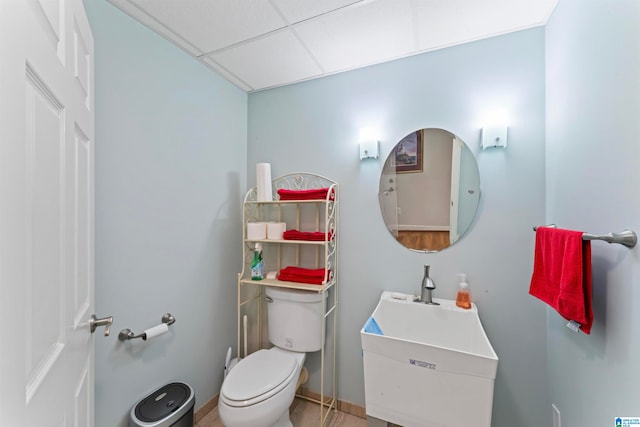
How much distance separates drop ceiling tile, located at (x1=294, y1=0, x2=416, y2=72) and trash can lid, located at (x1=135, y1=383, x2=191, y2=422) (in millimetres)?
2036

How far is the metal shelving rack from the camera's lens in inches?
65.7

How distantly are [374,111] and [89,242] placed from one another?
5.23 feet

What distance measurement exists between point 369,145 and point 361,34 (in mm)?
598

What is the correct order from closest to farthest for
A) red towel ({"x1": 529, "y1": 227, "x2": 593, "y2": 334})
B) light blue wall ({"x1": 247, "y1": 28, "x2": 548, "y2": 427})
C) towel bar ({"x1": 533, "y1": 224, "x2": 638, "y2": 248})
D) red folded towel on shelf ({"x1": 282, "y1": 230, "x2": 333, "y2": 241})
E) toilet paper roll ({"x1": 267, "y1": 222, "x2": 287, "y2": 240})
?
towel bar ({"x1": 533, "y1": 224, "x2": 638, "y2": 248})
red towel ({"x1": 529, "y1": 227, "x2": 593, "y2": 334})
light blue wall ({"x1": 247, "y1": 28, "x2": 548, "y2": 427})
red folded towel on shelf ({"x1": 282, "y1": 230, "x2": 333, "y2": 241})
toilet paper roll ({"x1": 267, "y1": 222, "x2": 287, "y2": 240})

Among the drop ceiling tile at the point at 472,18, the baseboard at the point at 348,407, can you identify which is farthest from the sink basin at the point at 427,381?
the drop ceiling tile at the point at 472,18

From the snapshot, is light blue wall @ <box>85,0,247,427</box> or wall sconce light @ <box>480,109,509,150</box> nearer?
light blue wall @ <box>85,0,247,427</box>

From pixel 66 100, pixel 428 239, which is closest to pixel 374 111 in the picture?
pixel 428 239

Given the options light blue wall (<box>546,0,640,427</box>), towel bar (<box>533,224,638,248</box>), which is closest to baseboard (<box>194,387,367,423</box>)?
light blue wall (<box>546,0,640,427</box>)

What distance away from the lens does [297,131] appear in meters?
1.90

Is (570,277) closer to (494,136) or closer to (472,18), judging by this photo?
(494,136)

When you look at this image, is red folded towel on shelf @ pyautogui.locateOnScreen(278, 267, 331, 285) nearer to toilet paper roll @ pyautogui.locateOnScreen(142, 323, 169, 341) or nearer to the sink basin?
the sink basin

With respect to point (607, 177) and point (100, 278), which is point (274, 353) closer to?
point (100, 278)

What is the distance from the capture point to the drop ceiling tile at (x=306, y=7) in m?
1.20

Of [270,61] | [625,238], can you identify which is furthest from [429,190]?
[270,61]
